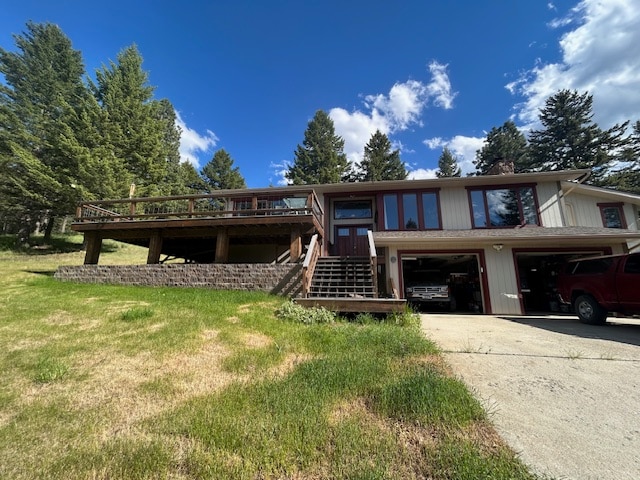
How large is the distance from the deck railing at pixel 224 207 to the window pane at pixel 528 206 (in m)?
8.99

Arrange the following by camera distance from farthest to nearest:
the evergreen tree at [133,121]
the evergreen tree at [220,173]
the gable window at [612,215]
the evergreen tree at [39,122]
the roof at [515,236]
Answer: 1. the evergreen tree at [220,173]
2. the evergreen tree at [133,121]
3. the evergreen tree at [39,122]
4. the gable window at [612,215]
5. the roof at [515,236]

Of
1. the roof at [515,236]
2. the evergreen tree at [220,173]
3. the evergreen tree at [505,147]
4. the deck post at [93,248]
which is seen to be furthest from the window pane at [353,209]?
the evergreen tree at [505,147]

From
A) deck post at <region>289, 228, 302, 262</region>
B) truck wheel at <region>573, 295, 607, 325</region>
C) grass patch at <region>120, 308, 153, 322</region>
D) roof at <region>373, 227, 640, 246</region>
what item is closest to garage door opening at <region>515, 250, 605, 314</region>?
roof at <region>373, 227, 640, 246</region>

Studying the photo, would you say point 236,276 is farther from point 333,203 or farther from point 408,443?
point 408,443

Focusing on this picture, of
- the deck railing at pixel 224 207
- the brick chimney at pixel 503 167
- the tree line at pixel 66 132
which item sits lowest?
the deck railing at pixel 224 207

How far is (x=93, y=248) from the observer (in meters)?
11.3

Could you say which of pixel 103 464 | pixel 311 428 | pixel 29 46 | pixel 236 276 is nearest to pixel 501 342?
pixel 311 428

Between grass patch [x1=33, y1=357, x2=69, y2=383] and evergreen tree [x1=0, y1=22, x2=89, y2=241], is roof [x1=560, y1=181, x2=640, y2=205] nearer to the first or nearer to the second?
grass patch [x1=33, y1=357, x2=69, y2=383]

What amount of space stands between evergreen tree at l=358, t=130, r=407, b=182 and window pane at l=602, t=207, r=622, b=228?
790 inches

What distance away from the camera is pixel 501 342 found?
5.41 meters

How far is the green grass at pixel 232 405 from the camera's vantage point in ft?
6.55

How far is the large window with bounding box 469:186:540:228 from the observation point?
458 inches

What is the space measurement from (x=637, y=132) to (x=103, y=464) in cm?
4591

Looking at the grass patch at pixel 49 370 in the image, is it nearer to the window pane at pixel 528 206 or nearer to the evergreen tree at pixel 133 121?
the window pane at pixel 528 206
